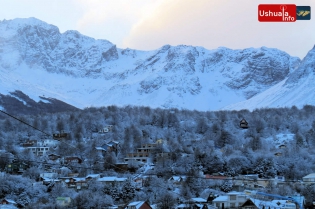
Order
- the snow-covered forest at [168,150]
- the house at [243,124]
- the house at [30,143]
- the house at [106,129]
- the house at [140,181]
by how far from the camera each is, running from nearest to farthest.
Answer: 1. the snow-covered forest at [168,150]
2. the house at [140,181]
3. the house at [30,143]
4. the house at [106,129]
5. the house at [243,124]

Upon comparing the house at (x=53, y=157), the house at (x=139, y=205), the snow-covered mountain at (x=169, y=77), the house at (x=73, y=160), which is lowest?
the house at (x=139, y=205)

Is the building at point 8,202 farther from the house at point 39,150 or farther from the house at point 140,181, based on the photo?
the house at point 39,150

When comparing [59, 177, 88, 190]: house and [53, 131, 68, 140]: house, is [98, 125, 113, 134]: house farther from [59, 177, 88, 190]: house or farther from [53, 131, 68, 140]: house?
[59, 177, 88, 190]: house

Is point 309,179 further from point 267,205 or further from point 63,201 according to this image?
point 63,201

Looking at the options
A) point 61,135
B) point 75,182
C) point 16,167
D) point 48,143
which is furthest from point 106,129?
point 75,182

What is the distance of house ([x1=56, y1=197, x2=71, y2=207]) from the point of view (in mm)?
42697

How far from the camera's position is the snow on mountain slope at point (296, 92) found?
105 m

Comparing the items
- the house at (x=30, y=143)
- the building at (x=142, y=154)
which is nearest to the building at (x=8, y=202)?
the building at (x=142, y=154)

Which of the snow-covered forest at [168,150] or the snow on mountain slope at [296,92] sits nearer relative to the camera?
the snow-covered forest at [168,150]

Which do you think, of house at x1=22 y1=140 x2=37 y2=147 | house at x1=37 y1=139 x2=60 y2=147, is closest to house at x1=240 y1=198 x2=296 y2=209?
house at x1=22 y1=140 x2=37 y2=147

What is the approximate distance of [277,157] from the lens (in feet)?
185

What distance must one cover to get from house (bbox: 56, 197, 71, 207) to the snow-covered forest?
50cm

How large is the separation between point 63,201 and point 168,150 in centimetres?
1965

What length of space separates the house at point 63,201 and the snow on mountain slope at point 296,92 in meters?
62.9
